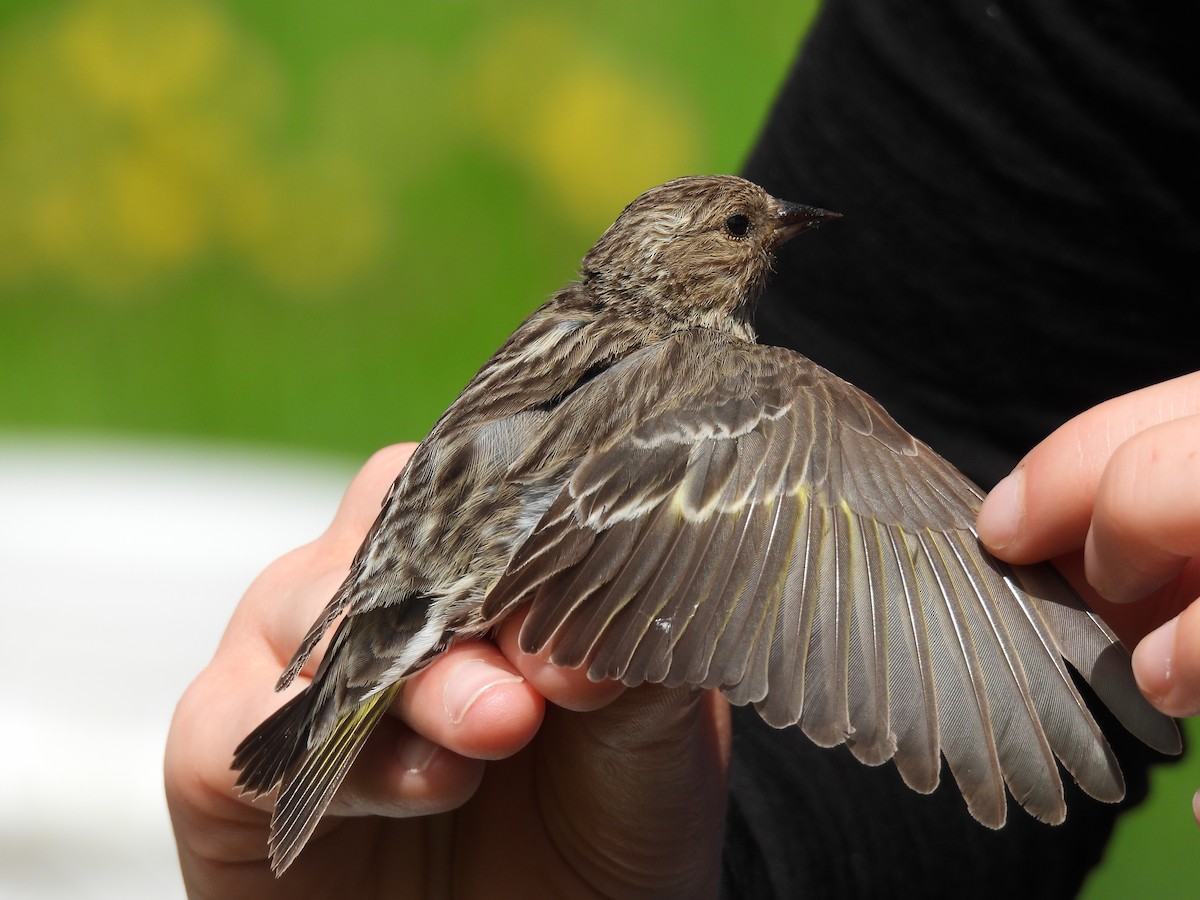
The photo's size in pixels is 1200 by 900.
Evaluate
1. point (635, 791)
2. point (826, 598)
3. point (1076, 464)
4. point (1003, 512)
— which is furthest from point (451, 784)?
point (1076, 464)

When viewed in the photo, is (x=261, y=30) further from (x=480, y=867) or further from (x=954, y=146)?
(x=480, y=867)

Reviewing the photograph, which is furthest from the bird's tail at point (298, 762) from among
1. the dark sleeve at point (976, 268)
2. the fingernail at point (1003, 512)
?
the dark sleeve at point (976, 268)

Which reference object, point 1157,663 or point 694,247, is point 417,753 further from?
point 694,247

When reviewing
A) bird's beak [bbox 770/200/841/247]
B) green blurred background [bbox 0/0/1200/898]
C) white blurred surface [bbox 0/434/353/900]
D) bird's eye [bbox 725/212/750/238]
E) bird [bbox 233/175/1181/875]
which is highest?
bird's beak [bbox 770/200/841/247]

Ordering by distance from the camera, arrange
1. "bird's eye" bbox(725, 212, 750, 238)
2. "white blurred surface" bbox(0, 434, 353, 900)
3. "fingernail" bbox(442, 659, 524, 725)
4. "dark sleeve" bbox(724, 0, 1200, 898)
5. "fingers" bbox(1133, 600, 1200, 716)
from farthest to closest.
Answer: "white blurred surface" bbox(0, 434, 353, 900) < "bird's eye" bbox(725, 212, 750, 238) < "dark sleeve" bbox(724, 0, 1200, 898) < "fingernail" bbox(442, 659, 524, 725) < "fingers" bbox(1133, 600, 1200, 716)

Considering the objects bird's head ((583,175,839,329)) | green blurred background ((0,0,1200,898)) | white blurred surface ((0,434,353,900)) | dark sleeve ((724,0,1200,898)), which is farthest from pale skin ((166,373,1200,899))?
green blurred background ((0,0,1200,898))

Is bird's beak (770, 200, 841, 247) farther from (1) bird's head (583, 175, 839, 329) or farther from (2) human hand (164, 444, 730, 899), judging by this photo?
(2) human hand (164, 444, 730, 899)
